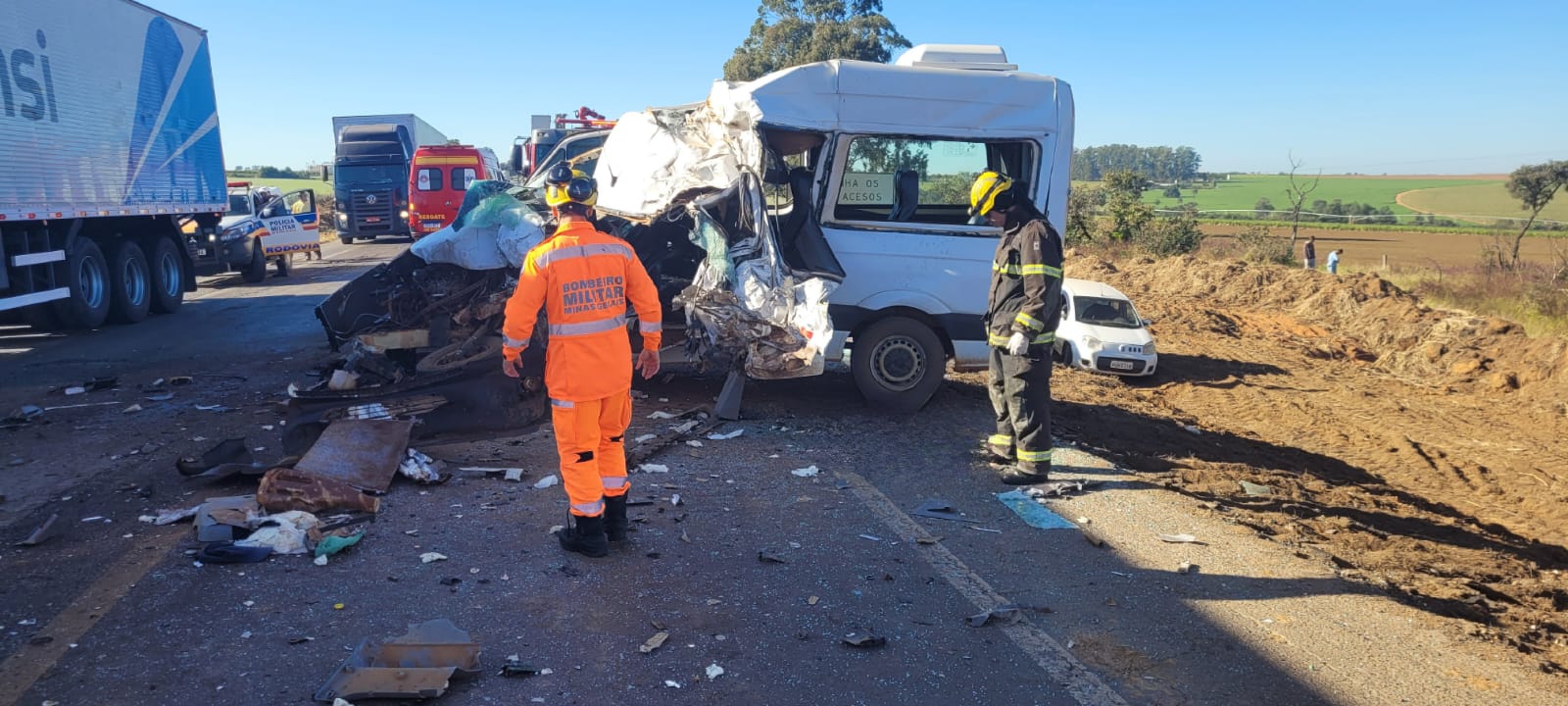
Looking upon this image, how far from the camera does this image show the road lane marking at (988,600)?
3500mm

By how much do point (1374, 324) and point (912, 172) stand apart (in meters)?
14.0

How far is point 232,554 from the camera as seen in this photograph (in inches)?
168

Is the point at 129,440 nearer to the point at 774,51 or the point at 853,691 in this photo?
the point at 853,691

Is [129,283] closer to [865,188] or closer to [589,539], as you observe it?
[865,188]

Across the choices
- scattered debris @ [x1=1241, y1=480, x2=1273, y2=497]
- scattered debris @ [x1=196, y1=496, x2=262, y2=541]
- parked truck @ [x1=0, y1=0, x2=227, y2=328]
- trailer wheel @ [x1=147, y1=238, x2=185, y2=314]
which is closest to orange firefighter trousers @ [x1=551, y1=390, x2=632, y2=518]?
scattered debris @ [x1=196, y1=496, x2=262, y2=541]

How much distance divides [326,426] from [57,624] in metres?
2.42

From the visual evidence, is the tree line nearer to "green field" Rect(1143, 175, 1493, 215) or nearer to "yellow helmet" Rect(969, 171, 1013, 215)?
"green field" Rect(1143, 175, 1493, 215)

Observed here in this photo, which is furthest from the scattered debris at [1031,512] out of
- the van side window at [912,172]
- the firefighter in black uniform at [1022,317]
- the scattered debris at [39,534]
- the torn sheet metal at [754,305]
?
the scattered debris at [39,534]

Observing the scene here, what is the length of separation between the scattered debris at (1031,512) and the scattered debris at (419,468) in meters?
2.88

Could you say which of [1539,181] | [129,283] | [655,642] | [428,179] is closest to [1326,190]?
[1539,181]

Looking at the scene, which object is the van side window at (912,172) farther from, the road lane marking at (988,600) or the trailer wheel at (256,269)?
the trailer wheel at (256,269)

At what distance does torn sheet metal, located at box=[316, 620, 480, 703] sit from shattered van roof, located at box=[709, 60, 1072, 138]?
4564mm

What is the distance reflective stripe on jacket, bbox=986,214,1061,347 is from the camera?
5.98 m

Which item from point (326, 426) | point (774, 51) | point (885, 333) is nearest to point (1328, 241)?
point (774, 51)
